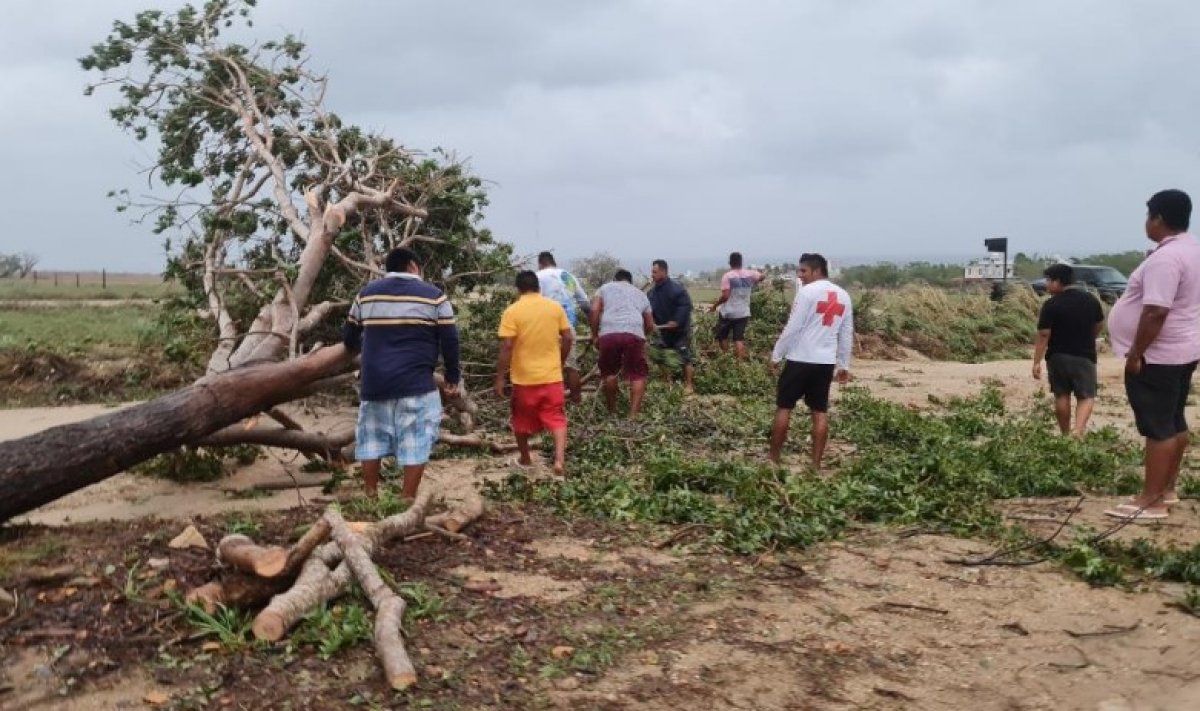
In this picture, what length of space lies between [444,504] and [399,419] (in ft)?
1.94

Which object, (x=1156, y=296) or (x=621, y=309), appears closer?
(x=1156, y=296)

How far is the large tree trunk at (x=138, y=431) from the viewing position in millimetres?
4512

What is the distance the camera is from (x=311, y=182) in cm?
1063

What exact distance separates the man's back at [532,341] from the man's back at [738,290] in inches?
238

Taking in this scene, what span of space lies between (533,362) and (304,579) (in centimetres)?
346

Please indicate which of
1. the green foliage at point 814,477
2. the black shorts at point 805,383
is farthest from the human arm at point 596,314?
the black shorts at point 805,383

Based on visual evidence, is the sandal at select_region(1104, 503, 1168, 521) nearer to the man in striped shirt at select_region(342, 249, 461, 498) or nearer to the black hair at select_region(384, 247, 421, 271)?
the man in striped shirt at select_region(342, 249, 461, 498)

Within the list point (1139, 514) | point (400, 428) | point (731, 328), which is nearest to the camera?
point (1139, 514)

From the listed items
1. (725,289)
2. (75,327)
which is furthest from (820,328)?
(75,327)

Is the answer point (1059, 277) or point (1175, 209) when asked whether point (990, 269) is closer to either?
point (1059, 277)

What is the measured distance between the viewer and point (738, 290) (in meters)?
13.0

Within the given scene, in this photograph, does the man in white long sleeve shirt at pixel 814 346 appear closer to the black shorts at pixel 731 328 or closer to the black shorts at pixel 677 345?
the black shorts at pixel 677 345

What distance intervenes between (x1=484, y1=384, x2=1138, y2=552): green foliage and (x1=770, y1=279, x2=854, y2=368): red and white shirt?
32.6 inches

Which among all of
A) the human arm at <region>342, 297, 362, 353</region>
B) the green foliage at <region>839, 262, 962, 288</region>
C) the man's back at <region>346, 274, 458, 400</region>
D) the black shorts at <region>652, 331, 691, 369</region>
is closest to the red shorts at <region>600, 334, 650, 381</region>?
the black shorts at <region>652, 331, 691, 369</region>
